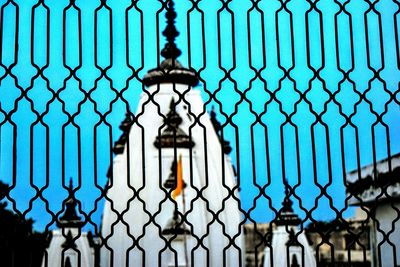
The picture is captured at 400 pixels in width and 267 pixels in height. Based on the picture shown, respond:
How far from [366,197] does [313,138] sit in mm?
6590

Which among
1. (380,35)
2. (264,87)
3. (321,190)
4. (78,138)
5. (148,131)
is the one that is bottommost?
(321,190)

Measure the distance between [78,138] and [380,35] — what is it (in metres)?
1.75

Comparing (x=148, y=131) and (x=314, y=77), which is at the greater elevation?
(x=148, y=131)

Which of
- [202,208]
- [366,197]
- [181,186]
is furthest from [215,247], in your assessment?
[366,197]

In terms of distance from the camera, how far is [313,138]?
375cm

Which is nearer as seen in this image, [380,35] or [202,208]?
[380,35]

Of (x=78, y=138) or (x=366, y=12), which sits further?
(x=366, y=12)

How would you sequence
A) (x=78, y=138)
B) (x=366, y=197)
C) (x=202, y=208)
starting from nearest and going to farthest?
Result: (x=78, y=138)
(x=366, y=197)
(x=202, y=208)

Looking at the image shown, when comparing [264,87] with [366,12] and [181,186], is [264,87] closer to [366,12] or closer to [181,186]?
[366,12]

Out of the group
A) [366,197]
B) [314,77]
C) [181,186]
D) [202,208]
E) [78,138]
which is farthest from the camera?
[202,208]

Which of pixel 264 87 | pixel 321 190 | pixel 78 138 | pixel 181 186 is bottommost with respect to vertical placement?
pixel 321 190

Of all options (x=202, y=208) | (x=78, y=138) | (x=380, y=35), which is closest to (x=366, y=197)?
(x=380, y=35)

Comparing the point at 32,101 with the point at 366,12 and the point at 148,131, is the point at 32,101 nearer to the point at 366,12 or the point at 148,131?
the point at 366,12

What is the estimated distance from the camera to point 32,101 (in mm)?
3646
